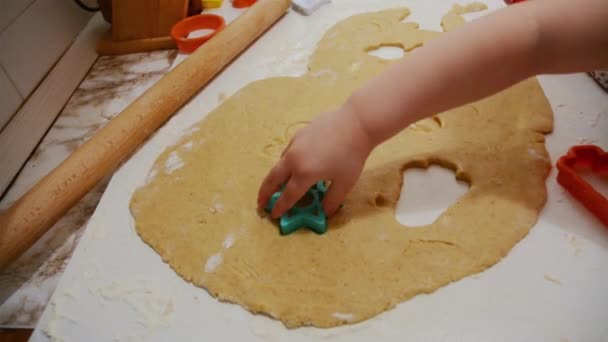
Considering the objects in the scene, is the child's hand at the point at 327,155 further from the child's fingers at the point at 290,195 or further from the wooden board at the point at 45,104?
the wooden board at the point at 45,104

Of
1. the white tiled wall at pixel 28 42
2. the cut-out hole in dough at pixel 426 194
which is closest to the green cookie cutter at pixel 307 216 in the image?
the cut-out hole in dough at pixel 426 194

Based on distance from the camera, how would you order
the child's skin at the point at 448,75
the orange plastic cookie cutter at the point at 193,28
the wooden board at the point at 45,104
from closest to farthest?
the child's skin at the point at 448,75 → the wooden board at the point at 45,104 → the orange plastic cookie cutter at the point at 193,28

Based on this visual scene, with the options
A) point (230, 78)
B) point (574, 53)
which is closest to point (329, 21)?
point (230, 78)

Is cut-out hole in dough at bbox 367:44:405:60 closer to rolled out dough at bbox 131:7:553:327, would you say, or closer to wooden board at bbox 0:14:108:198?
rolled out dough at bbox 131:7:553:327

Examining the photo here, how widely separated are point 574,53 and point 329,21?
644 millimetres

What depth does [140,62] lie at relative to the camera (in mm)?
1197

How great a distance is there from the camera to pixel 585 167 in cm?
69

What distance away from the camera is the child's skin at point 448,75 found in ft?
1.78

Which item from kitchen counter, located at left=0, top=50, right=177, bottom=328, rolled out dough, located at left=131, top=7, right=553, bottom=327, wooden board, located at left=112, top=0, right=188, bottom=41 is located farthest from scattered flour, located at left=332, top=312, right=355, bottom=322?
wooden board, located at left=112, top=0, right=188, bottom=41

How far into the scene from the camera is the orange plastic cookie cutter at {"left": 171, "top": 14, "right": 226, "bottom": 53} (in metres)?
1.09

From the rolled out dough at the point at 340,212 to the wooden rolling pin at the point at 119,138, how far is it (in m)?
0.09

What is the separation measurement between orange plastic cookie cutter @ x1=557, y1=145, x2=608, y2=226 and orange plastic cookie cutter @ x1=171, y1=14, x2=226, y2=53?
2.58ft

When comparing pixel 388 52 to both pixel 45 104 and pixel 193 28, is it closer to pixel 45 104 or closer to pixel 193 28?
pixel 193 28

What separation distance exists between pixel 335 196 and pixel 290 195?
2.5 inches
